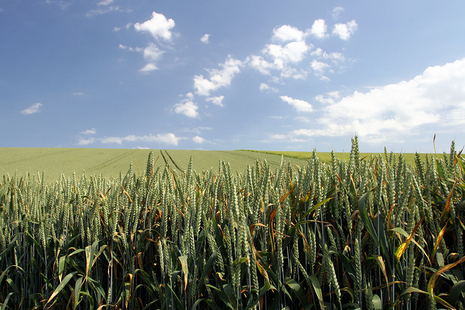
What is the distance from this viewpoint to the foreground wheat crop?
3.51 feet

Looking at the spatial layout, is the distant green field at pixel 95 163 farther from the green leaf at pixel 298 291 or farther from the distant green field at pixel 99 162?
the green leaf at pixel 298 291

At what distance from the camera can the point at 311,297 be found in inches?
47.6

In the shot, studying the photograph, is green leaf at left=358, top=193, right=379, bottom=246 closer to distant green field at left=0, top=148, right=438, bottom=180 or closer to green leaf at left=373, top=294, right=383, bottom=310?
green leaf at left=373, top=294, right=383, bottom=310

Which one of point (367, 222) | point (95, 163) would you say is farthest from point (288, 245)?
point (95, 163)

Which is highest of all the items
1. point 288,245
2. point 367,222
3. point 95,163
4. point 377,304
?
point 367,222

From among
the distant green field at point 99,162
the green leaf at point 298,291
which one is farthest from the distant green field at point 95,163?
the green leaf at point 298,291

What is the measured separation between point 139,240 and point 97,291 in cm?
43

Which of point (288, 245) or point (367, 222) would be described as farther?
point (288, 245)

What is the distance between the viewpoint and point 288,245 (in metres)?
1.33

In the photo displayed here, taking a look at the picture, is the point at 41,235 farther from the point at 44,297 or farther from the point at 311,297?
the point at 311,297

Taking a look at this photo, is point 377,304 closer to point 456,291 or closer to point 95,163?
point 456,291

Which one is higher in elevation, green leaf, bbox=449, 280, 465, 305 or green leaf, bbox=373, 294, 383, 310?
green leaf, bbox=449, 280, 465, 305

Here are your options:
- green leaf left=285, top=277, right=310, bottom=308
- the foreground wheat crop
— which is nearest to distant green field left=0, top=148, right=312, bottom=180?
the foreground wheat crop

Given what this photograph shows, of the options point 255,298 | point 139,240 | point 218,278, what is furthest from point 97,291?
point 255,298
